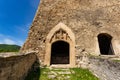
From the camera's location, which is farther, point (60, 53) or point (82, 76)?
point (60, 53)

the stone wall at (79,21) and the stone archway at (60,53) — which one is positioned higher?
the stone wall at (79,21)

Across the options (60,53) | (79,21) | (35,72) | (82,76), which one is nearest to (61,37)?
(79,21)

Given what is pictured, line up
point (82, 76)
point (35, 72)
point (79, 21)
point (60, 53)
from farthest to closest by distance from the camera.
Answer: point (60, 53)
point (79, 21)
point (35, 72)
point (82, 76)

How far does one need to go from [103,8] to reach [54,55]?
6529 mm

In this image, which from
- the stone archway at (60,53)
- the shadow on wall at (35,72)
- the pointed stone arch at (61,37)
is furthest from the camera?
the stone archway at (60,53)

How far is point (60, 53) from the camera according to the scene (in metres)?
14.6

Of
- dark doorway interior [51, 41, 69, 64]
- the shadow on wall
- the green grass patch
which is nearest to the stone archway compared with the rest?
dark doorway interior [51, 41, 69, 64]

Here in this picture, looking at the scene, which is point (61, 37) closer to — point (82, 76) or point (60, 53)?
point (82, 76)

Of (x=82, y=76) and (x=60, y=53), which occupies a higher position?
(x=60, y=53)

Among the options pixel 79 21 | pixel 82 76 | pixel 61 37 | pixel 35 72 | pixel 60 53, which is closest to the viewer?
pixel 82 76

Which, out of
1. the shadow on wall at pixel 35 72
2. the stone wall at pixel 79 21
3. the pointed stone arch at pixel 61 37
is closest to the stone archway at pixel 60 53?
the pointed stone arch at pixel 61 37

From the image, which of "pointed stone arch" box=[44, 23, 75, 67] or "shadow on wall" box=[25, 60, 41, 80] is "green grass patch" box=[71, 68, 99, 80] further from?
"shadow on wall" box=[25, 60, 41, 80]

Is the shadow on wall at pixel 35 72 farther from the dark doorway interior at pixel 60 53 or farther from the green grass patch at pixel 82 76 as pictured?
the dark doorway interior at pixel 60 53

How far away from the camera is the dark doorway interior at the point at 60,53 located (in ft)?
44.8
